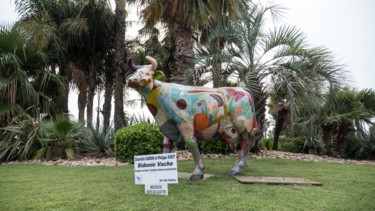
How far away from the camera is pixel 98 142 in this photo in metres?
8.20

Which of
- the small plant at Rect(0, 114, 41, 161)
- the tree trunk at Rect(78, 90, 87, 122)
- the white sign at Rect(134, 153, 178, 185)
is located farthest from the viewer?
the tree trunk at Rect(78, 90, 87, 122)

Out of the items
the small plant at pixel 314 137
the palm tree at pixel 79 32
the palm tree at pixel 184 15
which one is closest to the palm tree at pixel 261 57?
the palm tree at pixel 184 15

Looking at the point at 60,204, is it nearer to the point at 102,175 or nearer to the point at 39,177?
the point at 102,175

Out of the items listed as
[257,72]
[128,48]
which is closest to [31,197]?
[257,72]

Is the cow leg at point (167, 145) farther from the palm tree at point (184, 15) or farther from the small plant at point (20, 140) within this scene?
the small plant at point (20, 140)

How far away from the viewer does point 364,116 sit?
9109 millimetres

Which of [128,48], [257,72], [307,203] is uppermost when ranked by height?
[128,48]

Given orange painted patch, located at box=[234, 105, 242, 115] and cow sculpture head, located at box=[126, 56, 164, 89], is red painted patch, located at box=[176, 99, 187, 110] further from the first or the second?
orange painted patch, located at box=[234, 105, 242, 115]

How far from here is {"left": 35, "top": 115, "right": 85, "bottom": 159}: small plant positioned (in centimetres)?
743

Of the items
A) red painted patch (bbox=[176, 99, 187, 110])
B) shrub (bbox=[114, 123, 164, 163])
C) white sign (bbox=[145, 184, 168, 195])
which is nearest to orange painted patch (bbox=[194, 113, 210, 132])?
red painted patch (bbox=[176, 99, 187, 110])

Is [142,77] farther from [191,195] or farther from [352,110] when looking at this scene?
[352,110]

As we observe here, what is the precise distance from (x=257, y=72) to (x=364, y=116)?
4.75 m

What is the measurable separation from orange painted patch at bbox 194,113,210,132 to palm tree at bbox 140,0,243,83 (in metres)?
3.49

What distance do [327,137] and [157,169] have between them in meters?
8.28
